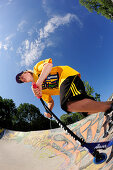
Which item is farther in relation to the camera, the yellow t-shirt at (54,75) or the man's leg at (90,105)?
the yellow t-shirt at (54,75)

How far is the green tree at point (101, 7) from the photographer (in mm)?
16781

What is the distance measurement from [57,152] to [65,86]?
3742 millimetres

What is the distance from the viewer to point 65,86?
2373 millimetres

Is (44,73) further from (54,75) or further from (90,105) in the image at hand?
(90,105)

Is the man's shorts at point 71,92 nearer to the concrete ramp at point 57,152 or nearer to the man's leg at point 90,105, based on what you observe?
the man's leg at point 90,105

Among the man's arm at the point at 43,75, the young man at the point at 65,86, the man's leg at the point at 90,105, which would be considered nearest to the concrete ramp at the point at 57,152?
the man's leg at the point at 90,105

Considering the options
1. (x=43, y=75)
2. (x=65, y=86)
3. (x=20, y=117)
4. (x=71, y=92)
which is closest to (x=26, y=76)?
(x=43, y=75)

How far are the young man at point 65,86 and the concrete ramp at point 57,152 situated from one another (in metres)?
1.28

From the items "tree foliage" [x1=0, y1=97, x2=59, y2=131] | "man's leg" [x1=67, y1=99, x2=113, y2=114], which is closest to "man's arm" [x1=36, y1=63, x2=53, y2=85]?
"man's leg" [x1=67, y1=99, x2=113, y2=114]

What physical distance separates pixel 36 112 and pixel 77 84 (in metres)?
33.8

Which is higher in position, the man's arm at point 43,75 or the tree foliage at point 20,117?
the man's arm at point 43,75

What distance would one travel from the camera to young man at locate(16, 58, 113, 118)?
85.4 inches

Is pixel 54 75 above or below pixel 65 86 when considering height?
above

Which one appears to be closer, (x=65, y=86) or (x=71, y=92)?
(x=71, y=92)
